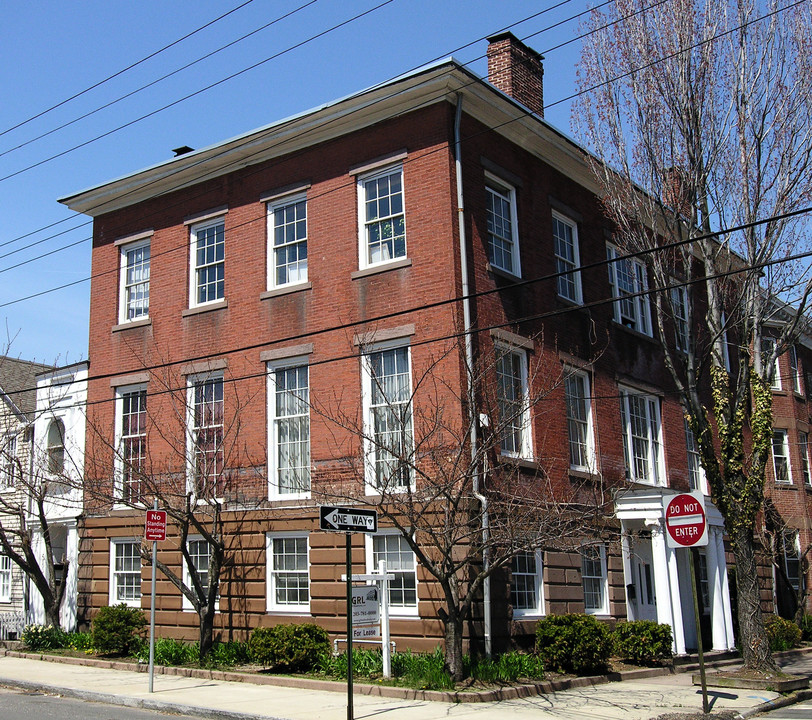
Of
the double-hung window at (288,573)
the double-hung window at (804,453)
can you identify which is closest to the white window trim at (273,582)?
the double-hung window at (288,573)

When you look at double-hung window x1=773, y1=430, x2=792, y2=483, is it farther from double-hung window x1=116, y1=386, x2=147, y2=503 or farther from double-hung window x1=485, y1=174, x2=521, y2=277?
double-hung window x1=116, y1=386, x2=147, y2=503

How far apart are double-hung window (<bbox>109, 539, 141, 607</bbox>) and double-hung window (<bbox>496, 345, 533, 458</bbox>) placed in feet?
31.6

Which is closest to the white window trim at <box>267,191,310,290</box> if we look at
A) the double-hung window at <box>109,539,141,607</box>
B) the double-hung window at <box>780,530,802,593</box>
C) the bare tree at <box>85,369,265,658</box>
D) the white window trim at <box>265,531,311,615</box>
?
the bare tree at <box>85,369,265,658</box>

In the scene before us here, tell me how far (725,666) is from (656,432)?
669 centimetres

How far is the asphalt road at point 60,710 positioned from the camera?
1251cm

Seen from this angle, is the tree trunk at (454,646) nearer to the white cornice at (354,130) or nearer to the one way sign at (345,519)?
the one way sign at (345,519)

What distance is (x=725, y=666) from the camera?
65.5 feet

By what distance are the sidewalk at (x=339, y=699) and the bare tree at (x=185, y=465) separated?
273 centimetres

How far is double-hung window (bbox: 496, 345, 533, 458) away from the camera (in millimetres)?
18328

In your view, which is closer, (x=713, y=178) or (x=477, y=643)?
(x=477, y=643)

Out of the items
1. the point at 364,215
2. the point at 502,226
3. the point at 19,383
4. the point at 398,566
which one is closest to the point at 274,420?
the point at 398,566

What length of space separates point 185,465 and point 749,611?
1229 cm

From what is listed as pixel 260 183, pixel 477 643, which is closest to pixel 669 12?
pixel 260 183

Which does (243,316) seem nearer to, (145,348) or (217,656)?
(145,348)
